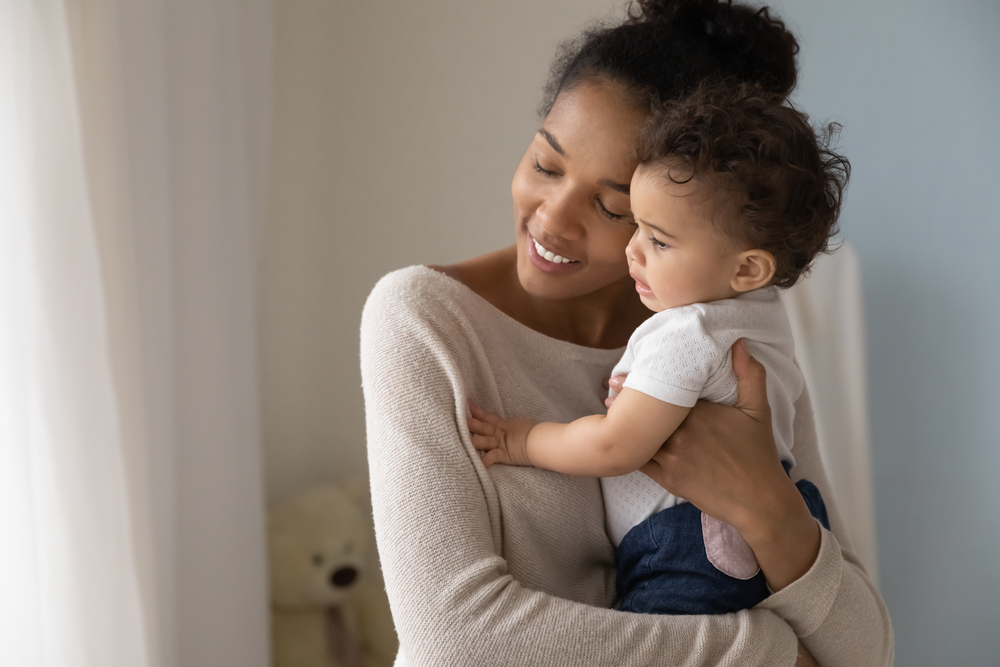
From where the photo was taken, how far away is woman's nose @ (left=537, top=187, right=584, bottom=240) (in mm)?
1087

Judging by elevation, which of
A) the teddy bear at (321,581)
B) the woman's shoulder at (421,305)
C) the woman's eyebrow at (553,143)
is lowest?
the teddy bear at (321,581)

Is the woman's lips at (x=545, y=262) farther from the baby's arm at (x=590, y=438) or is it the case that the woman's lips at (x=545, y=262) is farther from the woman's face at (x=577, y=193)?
the baby's arm at (x=590, y=438)

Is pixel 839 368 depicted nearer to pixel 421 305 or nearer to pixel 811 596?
pixel 811 596

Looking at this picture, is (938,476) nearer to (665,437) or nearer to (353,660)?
(665,437)

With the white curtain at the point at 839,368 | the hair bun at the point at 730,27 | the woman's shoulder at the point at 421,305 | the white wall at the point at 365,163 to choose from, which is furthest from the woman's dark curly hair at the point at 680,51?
the white wall at the point at 365,163

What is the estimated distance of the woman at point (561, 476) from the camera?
0.89m

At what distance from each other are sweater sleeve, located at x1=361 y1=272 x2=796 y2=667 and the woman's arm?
0.06 meters

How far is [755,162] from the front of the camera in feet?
2.91

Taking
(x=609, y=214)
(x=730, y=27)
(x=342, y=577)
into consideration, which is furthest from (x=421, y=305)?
(x=342, y=577)

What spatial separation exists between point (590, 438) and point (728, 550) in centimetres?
24

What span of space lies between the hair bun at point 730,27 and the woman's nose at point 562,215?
336mm

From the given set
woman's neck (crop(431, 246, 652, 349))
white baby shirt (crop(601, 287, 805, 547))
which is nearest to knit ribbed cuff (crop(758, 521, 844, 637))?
white baby shirt (crop(601, 287, 805, 547))

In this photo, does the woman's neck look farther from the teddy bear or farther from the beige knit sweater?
the teddy bear

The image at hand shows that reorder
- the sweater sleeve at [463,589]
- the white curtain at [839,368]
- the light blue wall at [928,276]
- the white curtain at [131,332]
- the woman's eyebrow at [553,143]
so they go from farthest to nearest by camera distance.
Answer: the light blue wall at [928,276]
the white curtain at [839,368]
the white curtain at [131,332]
the woman's eyebrow at [553,143]
the sweater sleeve at [463,589]
